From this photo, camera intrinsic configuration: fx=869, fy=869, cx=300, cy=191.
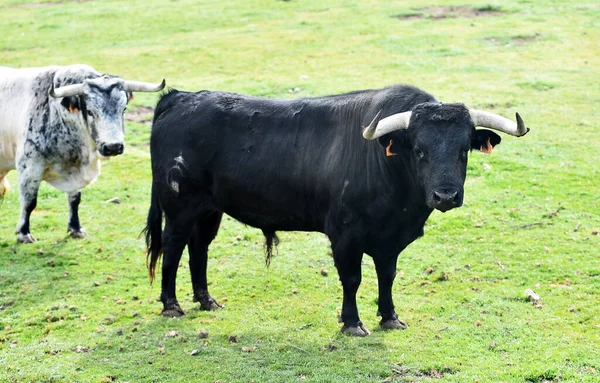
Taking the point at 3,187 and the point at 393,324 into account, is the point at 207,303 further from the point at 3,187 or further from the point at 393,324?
the point at 3,187

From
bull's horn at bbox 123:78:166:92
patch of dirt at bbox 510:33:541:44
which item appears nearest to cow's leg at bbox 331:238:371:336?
bull's horn at bbox 123:78:166:92

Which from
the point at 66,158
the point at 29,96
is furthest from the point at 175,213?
the point at 29,96

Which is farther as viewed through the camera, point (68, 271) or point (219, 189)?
point (68, 271)

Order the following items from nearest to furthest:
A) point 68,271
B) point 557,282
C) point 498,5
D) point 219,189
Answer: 1. point 219,189
2. point 557,282
3. point 68,271
4. point 498,5

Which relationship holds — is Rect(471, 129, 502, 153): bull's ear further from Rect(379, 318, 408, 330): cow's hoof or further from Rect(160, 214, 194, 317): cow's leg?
Rect(160, 214, 194, 317): cow's leg

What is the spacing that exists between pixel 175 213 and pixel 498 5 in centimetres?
1799

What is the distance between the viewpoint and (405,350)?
26.7ft

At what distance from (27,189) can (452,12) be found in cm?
1616

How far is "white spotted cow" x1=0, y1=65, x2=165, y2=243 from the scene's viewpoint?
1100cm

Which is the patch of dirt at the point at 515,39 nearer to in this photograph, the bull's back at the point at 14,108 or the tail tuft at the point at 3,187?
the bull's back at the point at 14,108

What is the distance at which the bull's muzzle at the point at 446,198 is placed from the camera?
741 centimetres

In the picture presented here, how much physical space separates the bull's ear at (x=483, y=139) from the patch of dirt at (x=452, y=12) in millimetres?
16785

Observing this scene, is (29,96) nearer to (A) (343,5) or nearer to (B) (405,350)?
(B) (405,350)

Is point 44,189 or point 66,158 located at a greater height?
point 66,158
